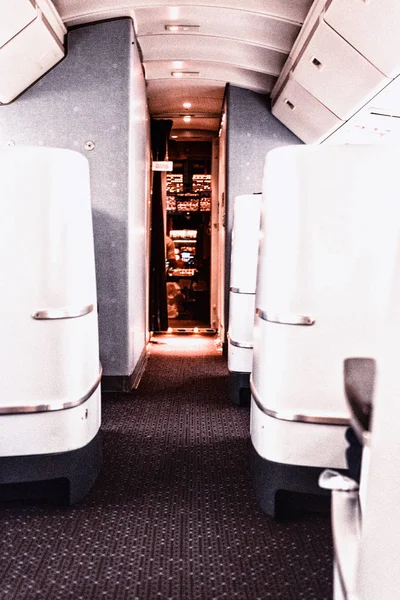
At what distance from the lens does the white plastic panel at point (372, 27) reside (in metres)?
3.31

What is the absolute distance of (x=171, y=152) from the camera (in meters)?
10.3

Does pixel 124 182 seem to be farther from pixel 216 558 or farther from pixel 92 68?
pixel 216 558

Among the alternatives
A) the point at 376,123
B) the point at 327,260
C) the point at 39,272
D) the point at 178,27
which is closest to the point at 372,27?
the point at 178,27

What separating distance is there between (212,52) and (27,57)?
76.3 inches

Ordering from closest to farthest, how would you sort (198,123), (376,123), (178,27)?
(178,27), (376,123), (198,123)

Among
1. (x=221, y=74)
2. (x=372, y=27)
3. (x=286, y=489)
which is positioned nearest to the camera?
(x=286, y=489)

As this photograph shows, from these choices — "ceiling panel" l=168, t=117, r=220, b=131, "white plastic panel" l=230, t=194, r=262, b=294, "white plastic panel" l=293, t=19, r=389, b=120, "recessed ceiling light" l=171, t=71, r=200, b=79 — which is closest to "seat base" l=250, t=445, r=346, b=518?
"white plastic panel" l=230, t=194, r=262, b=294

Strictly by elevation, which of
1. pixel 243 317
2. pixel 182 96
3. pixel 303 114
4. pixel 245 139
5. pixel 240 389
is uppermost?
pixel 182 96

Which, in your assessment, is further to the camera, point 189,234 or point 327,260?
point 189,234

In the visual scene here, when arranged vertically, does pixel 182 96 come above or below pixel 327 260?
above

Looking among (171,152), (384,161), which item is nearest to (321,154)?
(384,161)

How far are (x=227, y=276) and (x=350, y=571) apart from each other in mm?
5393

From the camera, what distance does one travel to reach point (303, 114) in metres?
5.71

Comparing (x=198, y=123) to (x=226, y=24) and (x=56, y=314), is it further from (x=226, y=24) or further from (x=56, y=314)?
(x=56, y=314)
